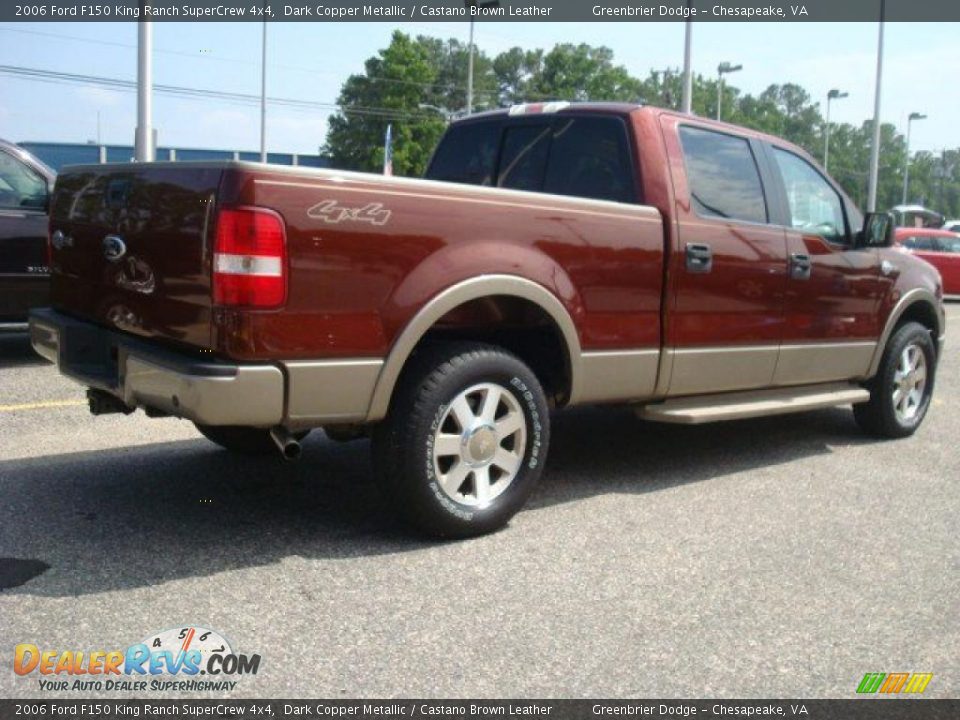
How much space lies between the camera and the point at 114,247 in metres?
4.10

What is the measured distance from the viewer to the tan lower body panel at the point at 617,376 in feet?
15.1

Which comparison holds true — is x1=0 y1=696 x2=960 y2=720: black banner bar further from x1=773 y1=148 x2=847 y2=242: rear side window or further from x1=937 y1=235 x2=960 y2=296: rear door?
x1=937 y1=235 x2=960 y2=296: rear door

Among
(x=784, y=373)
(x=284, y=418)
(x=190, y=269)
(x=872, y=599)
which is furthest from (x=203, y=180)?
(x=784, y=373)

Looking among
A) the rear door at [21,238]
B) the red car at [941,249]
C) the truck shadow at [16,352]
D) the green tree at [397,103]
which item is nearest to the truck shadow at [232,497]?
the rear door at [21,238]

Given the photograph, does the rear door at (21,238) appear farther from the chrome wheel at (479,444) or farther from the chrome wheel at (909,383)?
the chrome wheel at (909,383)

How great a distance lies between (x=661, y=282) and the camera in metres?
4.85

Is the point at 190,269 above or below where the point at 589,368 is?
above

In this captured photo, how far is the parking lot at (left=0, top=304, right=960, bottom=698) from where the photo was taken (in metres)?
3.09

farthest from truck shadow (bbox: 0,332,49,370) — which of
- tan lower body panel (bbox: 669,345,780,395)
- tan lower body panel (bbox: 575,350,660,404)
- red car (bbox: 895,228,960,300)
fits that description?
red car (bbox: 895,228,960,300)

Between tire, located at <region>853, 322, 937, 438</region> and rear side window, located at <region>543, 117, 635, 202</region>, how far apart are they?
2613 mm

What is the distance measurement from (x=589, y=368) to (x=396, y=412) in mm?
1050

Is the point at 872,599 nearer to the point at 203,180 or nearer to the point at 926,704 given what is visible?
the point at 926,704

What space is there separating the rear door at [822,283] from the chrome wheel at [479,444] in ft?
6.74

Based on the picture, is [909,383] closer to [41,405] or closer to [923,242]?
[41,405]
